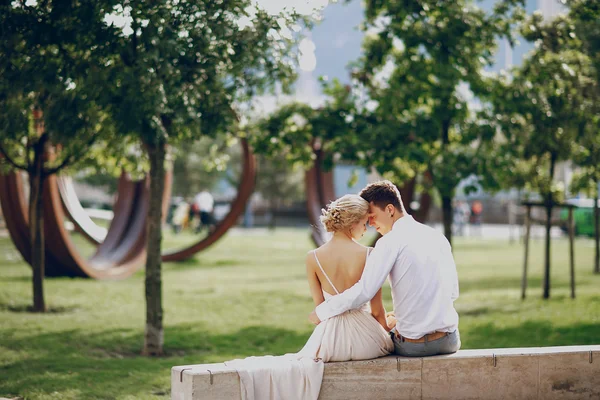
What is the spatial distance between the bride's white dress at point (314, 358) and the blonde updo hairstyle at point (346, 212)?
29cm

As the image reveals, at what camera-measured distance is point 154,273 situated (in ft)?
27.3

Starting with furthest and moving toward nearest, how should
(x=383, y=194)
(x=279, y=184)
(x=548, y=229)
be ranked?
(x=279, y=184)
(x=548, y=229)
(x=383, y=194)

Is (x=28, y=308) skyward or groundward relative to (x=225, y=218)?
groundward

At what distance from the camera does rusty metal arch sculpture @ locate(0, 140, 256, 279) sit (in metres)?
13.7

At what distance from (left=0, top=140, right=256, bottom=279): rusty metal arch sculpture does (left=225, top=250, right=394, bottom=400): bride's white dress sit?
9.68 metres

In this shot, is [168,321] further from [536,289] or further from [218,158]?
[536,289]

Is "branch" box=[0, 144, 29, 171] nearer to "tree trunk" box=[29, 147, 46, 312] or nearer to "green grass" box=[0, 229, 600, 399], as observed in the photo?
"tree trunk" box=[29, 147, 46, 312]

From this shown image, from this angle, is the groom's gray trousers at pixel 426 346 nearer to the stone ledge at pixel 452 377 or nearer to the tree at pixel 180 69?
the stone ledge at pixel 452 377

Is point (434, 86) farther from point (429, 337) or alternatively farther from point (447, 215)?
point (429, 337)

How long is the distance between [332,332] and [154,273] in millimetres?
3721

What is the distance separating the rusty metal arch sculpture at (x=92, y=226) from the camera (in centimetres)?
1372

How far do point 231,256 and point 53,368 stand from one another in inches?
560

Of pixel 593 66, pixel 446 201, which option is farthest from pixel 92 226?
pixel 593 66

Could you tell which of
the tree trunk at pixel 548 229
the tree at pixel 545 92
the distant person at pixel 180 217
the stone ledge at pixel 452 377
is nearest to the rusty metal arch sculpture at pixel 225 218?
the tree trunk at pixel 548 229
